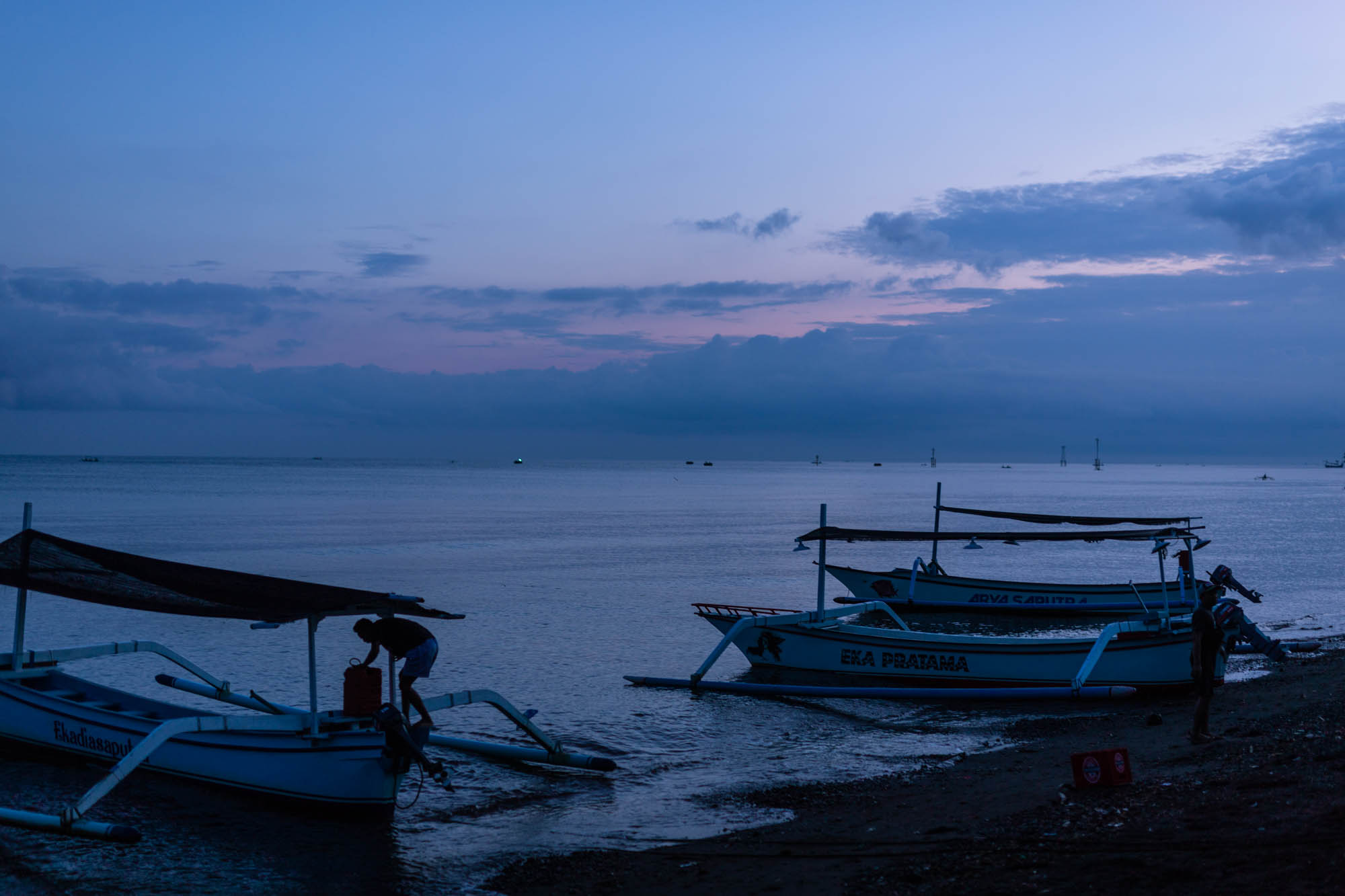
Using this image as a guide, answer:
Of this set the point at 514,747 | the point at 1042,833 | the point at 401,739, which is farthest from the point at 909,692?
the point at 401,739

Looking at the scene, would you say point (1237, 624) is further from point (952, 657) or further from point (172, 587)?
point (172, 587)

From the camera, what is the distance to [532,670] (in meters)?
21.8

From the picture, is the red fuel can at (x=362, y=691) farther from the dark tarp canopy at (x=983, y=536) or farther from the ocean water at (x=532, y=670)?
→ the dark tarp canopy at (x=983, y=536)

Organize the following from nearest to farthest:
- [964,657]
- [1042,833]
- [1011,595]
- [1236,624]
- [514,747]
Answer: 1. [1042,833]
2. [514,747]
3. [1236,624]
4. [964,657]
5. [1011,595]

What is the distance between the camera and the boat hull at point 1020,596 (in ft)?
93.7

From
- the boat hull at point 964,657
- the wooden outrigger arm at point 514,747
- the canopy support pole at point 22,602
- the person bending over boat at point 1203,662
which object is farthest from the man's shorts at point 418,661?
the boat hull at point 964,657

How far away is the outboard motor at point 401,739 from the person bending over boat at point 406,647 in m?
0.61

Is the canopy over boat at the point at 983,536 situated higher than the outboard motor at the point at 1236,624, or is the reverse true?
the canopy over boat at the point at 983,536

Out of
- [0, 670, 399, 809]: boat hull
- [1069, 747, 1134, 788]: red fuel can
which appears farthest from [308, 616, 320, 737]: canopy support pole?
[1069, 747, 1134, 788]: red fuel can

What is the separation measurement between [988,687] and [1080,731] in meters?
3.20

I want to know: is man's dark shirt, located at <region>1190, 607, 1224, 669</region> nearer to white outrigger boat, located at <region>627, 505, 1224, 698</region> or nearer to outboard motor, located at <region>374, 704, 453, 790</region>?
white outrigger boat, located at <region>627, 505, 1224, 698</region>

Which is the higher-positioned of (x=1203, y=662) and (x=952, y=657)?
(x=1203, y=662)

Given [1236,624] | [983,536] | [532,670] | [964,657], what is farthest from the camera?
[532,670]

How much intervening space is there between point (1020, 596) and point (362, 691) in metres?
22.5
